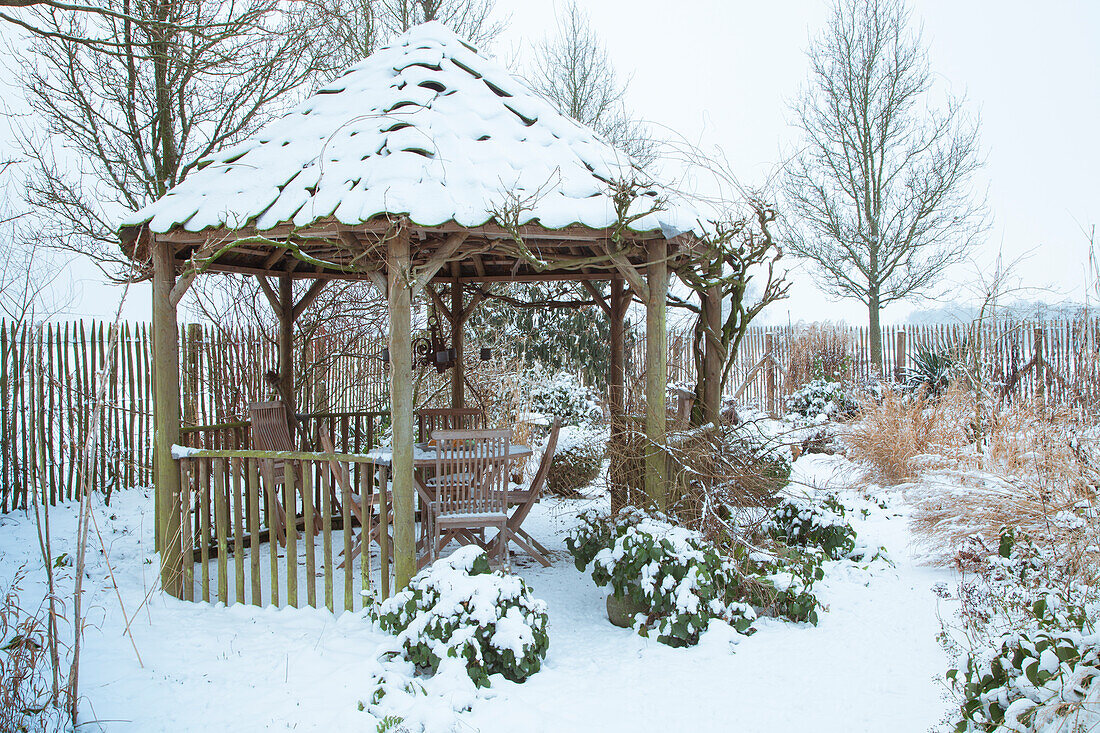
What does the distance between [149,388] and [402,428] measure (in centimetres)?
562

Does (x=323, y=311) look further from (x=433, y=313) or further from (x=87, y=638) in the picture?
(x=87, y=638)

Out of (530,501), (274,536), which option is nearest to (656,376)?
(530,501)

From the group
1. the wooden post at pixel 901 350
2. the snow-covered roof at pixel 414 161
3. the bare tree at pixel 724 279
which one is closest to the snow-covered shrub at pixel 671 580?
the bare tree at pixel 724 279

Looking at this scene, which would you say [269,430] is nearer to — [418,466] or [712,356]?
[418,466]

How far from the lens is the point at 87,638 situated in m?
4.05

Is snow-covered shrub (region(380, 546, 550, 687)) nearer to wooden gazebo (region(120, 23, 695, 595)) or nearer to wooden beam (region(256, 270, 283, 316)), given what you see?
wooden gazebo (region(120, 23, 695, 595))

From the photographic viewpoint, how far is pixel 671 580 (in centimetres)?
412

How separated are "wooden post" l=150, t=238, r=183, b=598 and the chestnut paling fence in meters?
0.34

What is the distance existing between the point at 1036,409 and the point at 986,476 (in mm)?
2619

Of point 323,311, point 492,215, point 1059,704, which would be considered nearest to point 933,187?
point 323,311

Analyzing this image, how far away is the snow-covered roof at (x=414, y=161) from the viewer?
13.5 ft

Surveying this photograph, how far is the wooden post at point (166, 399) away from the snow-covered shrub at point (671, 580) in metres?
2.84

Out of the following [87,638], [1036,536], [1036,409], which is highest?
[1036,409]

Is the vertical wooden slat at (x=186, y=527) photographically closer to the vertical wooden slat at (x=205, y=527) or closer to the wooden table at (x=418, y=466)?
the vertical wooden slat at (x=205, y=527)
